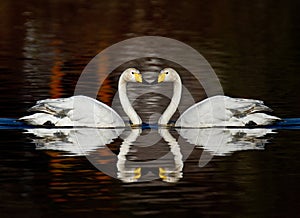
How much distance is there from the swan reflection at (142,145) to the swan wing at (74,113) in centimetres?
13

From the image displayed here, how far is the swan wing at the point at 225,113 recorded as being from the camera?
15883 mm

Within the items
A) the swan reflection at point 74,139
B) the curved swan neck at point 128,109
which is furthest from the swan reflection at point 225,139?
the swan reflection at point 74,139

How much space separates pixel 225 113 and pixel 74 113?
2223 millimetres

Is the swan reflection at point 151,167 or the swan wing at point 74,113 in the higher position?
the swan wing at point 74,113

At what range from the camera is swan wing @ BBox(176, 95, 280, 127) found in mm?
15883

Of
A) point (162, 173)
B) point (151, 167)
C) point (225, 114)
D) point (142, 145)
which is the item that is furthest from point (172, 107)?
point (162, 173)

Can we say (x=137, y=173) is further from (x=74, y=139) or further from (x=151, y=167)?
(x=74, y=139)

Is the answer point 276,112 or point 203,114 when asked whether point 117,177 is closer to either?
point 203,114

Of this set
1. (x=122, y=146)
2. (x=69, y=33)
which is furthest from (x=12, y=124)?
(x=69, y=33)

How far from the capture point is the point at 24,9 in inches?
1646

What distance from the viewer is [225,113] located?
15.9m

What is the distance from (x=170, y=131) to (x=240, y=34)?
16.8 m

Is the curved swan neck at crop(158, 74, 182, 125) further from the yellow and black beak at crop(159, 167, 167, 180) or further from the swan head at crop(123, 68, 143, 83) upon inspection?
the yellow and black beak at crop(159, 167, 167, 180)

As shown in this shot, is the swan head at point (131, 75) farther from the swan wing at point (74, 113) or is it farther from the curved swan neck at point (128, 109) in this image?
the swan wing at point (74, 113)
